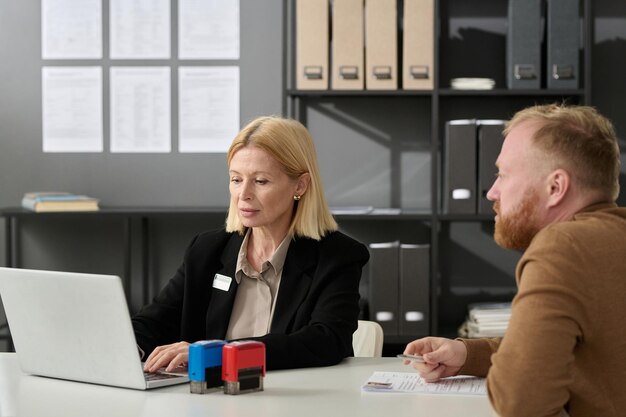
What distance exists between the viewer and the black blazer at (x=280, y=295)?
7.18 ft

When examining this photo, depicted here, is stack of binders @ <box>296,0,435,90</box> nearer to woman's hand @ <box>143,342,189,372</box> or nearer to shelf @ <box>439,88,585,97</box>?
shelf @ <box>439,88,585,97</box>

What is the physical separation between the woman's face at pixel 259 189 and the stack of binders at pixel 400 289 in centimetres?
150

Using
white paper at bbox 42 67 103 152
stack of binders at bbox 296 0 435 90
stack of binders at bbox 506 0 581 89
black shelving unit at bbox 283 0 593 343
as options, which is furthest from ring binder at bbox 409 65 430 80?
white paper at bbox 42 67 103 152

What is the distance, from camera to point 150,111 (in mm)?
4227

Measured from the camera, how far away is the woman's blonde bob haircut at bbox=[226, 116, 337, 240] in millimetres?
2365

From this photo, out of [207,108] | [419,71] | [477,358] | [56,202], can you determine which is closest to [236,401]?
[477,358]

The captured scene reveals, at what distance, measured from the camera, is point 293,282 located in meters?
2.28

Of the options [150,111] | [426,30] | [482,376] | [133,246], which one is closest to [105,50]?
[150,111]

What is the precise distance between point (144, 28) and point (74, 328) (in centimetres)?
269

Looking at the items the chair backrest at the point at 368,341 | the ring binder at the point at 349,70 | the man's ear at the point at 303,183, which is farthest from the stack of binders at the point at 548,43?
the chair backrest at the point at 368,341

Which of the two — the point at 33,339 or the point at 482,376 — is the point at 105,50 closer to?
the point at 33,339

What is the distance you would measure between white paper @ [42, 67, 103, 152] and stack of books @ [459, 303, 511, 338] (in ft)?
5.98

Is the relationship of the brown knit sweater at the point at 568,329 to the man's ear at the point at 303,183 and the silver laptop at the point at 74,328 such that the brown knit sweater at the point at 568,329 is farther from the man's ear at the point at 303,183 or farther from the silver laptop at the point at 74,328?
the man's ear at the point at 303,183

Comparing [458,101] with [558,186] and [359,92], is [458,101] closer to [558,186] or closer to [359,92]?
[359,92]
